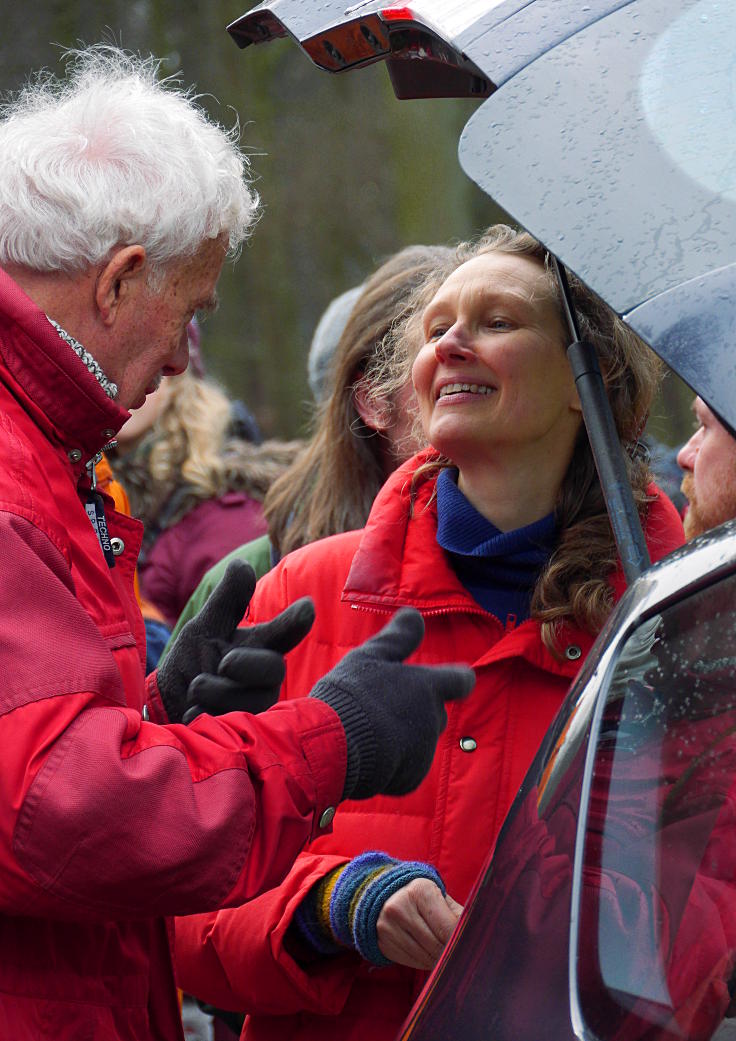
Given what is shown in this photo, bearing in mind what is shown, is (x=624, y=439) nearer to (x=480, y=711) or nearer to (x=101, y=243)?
(x=480, y=711)

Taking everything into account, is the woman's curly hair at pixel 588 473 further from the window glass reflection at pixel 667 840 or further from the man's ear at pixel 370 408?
the window glass reflection at pixel 667 840

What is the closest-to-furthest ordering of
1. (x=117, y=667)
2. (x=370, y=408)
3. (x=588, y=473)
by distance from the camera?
(x=117, y=667)
(x=588, y=473)
(x=370, y=408)

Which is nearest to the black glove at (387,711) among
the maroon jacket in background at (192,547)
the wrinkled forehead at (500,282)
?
the wrinkled forehead at (500,282)

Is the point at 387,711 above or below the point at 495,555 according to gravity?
above

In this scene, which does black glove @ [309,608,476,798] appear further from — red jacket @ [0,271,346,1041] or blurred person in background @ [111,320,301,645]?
blurred person in background @ [111,320,301,645]

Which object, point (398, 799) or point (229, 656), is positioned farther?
point (398, 799)

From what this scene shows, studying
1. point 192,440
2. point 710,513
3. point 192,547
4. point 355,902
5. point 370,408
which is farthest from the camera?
point 192,440

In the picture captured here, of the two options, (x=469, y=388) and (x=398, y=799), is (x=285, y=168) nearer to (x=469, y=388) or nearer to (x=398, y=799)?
(x=469, y=388)

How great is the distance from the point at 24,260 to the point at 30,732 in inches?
26.3

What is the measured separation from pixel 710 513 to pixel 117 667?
963 millimetres

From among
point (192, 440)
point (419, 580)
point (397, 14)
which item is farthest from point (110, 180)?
point (192, 440)

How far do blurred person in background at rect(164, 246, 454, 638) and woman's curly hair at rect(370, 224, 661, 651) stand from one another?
1.51 ft

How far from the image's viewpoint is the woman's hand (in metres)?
1.87

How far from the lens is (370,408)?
2977 millimetres
